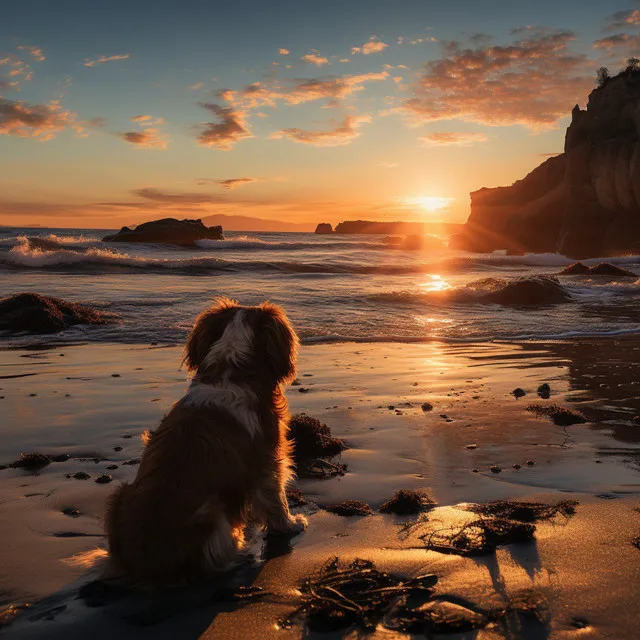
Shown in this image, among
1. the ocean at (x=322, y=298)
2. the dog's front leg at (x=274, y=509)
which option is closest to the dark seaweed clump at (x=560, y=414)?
the dog's front leg at (x=274, y=509)

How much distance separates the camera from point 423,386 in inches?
311

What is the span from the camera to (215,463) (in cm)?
336

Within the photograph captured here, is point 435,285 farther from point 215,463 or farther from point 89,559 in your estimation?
point 89,559

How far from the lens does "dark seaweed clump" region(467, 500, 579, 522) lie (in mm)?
3980

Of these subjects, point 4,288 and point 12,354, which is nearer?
point 12,354

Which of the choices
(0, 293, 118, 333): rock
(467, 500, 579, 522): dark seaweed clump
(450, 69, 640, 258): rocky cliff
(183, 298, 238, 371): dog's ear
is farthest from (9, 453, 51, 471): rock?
(450, 69, 640, 258): rocky cliff

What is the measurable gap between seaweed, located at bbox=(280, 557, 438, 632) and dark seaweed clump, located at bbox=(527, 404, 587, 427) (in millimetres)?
3550

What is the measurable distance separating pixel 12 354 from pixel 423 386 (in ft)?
22.6

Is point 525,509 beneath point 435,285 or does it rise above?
beneath

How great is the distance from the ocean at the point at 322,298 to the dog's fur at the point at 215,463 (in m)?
7.63

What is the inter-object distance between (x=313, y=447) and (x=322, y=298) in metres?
13.9

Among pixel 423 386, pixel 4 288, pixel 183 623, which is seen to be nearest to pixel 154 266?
pixel 4 288

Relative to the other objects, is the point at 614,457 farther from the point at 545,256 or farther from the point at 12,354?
the point at 545,256

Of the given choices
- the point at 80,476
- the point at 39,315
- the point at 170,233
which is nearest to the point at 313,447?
the point at 80,476
